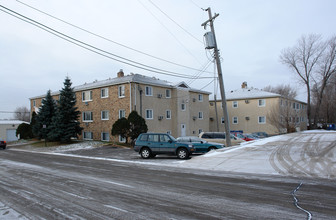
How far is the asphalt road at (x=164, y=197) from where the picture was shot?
18.0 feet

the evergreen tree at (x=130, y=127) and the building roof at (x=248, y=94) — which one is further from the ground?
the building roof at (x=248, y=94)

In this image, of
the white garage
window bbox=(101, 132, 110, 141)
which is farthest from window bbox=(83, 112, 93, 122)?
the white garage

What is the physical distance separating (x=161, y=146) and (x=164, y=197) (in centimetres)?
987

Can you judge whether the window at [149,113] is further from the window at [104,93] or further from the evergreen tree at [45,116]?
the evergreen tree at [45,116]

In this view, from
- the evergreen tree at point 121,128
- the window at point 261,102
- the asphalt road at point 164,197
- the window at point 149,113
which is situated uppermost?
the window at point 261,102

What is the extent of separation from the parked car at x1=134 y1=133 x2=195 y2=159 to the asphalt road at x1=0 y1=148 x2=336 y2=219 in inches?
244

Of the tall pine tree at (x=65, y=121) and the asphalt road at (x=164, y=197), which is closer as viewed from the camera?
the asphalt road at (x=164, y=197)

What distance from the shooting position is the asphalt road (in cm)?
548

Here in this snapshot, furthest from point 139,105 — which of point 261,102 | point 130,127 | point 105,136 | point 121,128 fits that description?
point 261,102

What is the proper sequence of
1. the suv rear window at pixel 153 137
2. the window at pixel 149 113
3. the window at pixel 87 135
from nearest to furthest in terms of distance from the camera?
the suv rear window at pixel 153 137 → the window at pixel 149 113 → the window at pixel 87 135

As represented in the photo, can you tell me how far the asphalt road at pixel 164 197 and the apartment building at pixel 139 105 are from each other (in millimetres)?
20268

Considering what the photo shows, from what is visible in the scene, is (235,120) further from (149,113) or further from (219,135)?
(219,135)

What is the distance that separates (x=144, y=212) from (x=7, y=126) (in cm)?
5492

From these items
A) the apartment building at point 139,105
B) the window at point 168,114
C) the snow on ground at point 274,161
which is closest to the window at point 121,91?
the apartment building at point 139,105
